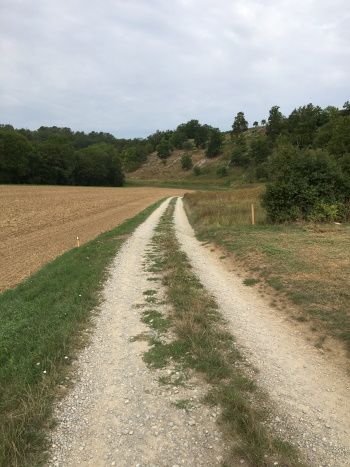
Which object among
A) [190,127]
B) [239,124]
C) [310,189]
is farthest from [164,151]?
[310,189]

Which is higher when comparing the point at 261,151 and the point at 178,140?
the point at 178,140

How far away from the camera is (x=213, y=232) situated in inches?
632

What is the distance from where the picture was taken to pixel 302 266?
337 inches

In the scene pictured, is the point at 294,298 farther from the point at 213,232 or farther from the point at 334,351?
the point at 213,232

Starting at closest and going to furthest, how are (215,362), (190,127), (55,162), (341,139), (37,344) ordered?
(215,362) < (37,344) < (341,139) < (55,162) < (190,127)

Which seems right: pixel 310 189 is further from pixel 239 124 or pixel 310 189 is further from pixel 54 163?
pixel 239 124

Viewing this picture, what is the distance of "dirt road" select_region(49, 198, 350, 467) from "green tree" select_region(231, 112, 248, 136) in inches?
5855

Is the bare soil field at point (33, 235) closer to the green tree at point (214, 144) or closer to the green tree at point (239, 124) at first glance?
the green tree at point (214, 144)

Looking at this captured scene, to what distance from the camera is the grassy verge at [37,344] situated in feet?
10.3

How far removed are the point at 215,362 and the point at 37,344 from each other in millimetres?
3209

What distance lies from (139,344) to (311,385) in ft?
9.03

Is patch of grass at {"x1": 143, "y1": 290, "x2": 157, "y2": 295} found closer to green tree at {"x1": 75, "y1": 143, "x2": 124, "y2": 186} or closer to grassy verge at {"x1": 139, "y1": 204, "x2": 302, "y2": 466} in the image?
grassy verge at {"x1": 139, "y1": 204, "x2": 302, "y2": 466}

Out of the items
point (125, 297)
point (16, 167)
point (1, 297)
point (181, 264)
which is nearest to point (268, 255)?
point (181, 264)

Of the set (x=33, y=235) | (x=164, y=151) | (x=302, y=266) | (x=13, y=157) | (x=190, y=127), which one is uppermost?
(x=190, y=127)
